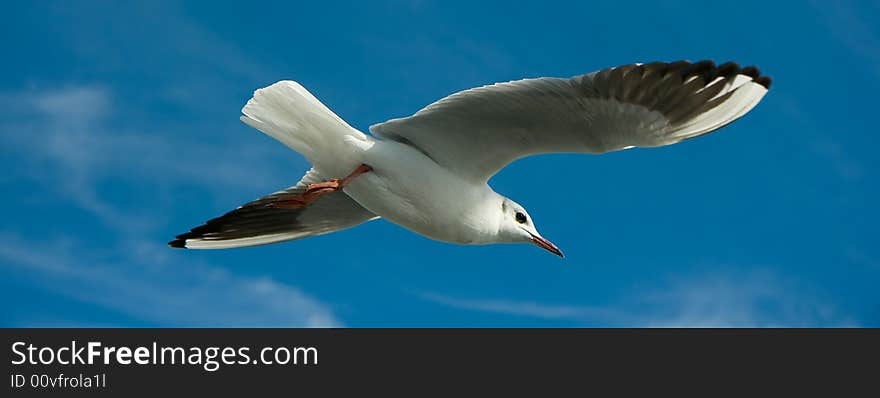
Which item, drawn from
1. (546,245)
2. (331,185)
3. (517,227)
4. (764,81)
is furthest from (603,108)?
(331,185)

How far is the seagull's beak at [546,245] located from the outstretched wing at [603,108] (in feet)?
2.99

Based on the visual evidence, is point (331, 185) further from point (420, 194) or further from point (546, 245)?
point (546, 245)

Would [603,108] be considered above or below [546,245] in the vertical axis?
above

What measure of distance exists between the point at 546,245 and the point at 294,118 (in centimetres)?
206

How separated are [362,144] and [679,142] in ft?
6.68

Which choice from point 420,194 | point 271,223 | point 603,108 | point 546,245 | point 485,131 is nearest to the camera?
point 603,108

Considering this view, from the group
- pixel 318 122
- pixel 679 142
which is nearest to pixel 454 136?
pixel 318 122

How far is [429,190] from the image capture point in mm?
7129

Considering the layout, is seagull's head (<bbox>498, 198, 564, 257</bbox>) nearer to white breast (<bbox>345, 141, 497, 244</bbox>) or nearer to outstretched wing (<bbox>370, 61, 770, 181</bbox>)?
white breast (<bbox>345, 141, 497, 244</bbox>)

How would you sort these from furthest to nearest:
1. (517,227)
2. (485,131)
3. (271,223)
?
1. (271,223)
2. (517,227)
3. (485,131)

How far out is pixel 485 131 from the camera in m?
6.93

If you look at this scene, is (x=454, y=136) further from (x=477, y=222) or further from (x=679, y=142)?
Result: (x=679, y=142)

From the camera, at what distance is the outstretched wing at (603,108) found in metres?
6.44

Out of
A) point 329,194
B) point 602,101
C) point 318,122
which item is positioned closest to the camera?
point 602,101
